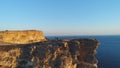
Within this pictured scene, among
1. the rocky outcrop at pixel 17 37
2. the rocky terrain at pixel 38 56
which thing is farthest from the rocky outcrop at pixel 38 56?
the rocky outcrop at pixel 17 37

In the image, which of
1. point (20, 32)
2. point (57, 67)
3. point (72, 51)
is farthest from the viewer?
point (20, 32)

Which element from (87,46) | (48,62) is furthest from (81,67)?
(48,62)

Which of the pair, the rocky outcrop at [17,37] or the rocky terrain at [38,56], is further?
the rocky outcrop at [17,37]

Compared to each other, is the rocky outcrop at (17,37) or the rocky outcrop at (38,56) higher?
the rocky outcrop at (17,37)

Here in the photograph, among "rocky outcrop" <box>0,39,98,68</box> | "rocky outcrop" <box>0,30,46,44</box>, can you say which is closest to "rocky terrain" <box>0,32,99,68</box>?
"rocky outcrop" <box>0,39,98,68</box>

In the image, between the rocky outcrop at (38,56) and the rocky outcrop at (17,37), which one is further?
the rocky outcrop at (17,37)

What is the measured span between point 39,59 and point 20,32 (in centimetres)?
2367

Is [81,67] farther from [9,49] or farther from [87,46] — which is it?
[9,49]

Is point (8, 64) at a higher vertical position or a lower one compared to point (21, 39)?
lower

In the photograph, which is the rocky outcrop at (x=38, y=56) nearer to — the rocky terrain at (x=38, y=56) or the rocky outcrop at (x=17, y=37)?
the rocky terrain at (x=38, y=56)

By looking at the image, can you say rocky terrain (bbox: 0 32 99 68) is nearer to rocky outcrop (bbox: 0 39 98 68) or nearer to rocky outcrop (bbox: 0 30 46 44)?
rocky outcrop (bbox: 0 39 98 68)

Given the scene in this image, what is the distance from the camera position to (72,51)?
60031mm

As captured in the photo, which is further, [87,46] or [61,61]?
[87,46]

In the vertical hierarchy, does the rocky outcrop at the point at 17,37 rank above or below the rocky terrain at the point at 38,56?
above
